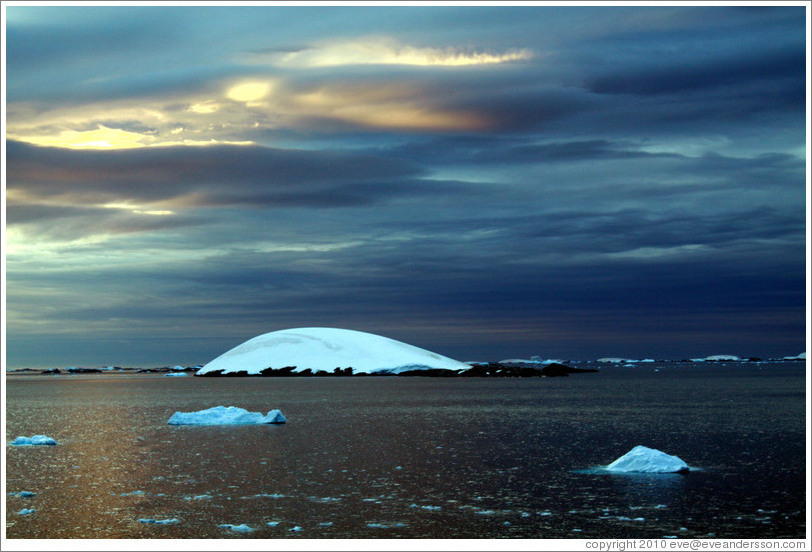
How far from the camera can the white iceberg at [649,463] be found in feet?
86.6

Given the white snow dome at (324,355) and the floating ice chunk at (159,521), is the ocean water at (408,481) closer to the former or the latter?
the floating ice chunk at (159,521)

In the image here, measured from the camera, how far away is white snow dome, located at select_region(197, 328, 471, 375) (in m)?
173

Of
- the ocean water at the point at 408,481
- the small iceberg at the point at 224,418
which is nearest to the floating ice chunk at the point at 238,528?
the ocean water at the point at 408,481

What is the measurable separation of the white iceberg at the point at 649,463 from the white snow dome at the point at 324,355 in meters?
146

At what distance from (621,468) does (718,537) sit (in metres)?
9.62

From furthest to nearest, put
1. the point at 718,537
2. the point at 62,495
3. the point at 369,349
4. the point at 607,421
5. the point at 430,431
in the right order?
the point at 369,349 → the point at 607,421 → the point at 430,431 → the point at 62,495 → the point at 718,537

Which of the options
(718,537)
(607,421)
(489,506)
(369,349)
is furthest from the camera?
(369,349)

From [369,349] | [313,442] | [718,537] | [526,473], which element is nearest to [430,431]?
[313,442]

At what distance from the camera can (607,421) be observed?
5053 cm

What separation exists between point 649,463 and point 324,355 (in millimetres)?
153798

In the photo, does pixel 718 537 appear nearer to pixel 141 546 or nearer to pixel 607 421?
pixel 141 546

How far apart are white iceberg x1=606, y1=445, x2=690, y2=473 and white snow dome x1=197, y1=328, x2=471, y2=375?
145855 millimetres

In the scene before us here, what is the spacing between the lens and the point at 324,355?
178m

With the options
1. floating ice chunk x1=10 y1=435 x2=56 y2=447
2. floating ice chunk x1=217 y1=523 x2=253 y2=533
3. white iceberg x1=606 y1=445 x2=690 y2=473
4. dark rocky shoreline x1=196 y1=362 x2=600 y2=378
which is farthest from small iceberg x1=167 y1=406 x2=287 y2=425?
dark rocky shoreline x1=196 y1=362 x2=600 y2=378
